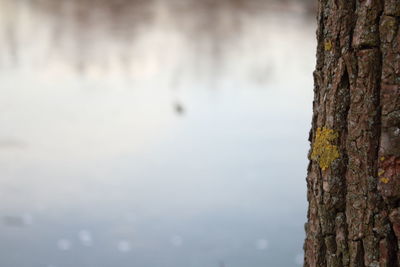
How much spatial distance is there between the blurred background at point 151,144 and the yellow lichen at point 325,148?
2.86 metres

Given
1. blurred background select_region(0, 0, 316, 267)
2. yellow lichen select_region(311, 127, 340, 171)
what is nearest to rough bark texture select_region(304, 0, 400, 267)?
yellow lichen select_region(311, 127, 340, 171)

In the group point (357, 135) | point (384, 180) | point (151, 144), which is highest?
point (357, 135)

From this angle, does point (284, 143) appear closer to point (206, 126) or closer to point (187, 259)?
point (206, 126)

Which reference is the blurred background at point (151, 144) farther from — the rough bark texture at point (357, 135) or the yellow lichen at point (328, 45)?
the yellow lichen at point (328, 45)

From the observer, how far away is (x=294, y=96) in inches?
354

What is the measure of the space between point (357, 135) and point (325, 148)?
12 centimetres

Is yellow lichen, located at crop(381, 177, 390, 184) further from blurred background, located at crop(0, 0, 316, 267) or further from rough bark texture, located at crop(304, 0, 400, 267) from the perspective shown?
blurred background, located at crop(0, 0, 316, 267)

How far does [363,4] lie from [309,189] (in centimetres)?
54

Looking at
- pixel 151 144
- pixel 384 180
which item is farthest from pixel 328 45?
pixel 151 144

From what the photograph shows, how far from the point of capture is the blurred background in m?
5.15

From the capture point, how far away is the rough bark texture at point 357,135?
1.80 metres

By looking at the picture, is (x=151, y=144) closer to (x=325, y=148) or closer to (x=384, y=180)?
(x=325, y=148)

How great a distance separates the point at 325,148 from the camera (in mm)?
1951

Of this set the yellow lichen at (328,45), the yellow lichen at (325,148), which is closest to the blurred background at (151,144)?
the yellow lichen at (325,148)
